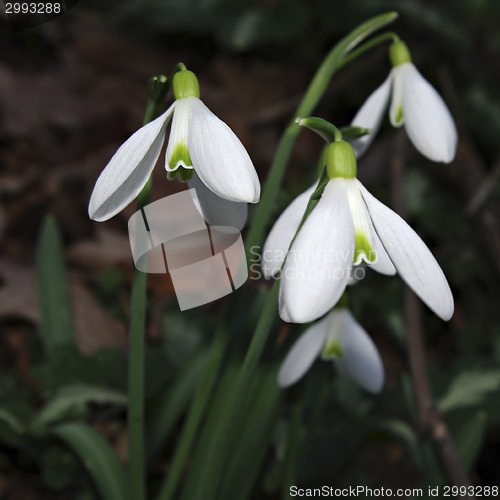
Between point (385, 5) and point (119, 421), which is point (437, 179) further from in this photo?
point (119, 421)

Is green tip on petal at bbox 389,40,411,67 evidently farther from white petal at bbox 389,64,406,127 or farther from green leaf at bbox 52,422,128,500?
green leaf at bbox 52,422,128,500

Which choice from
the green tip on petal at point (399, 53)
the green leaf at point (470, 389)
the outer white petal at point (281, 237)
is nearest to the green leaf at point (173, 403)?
the outer white petal at point (281, 237)

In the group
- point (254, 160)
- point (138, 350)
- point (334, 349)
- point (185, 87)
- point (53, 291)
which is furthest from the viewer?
point (254, 160)

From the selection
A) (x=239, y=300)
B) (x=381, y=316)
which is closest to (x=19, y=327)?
(x=239, y=300)

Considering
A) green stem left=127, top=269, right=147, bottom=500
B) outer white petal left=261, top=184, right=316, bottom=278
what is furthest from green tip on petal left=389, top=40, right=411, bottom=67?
green stem left=127, top=269, right=147, bottom=500

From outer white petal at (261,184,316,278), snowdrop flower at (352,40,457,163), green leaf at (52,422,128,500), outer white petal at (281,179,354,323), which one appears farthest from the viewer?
green leaf at (52,422,128,500)

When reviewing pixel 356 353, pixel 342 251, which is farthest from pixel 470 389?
pixel 342 251

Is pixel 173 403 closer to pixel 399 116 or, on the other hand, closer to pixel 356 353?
pixel 356 353
